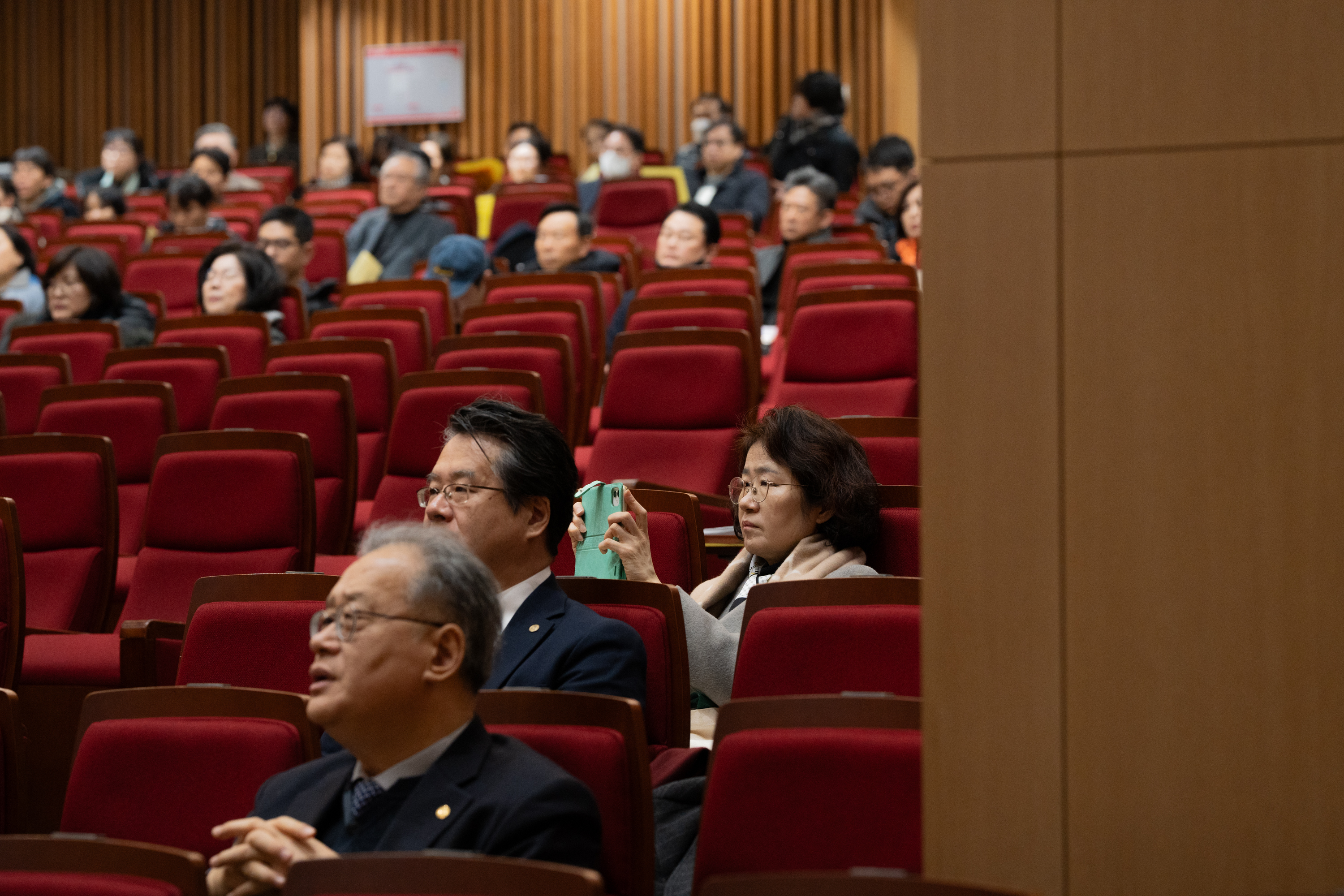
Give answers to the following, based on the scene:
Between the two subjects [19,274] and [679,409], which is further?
[19,274]

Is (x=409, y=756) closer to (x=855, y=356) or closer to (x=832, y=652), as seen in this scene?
(x=832, y=652)

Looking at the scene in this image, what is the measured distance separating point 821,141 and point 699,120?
1.02 metres

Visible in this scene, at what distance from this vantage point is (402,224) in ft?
11.0

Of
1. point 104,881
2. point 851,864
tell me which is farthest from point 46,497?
point 851,864

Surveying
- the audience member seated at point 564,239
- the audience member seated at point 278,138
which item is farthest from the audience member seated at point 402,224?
the audience member seated at point 278,138

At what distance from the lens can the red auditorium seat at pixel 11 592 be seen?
1.43 m

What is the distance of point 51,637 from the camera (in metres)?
1.56

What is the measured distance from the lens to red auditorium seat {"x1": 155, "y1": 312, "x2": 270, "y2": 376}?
2379 millimetres

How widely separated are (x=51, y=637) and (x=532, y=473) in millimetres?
732

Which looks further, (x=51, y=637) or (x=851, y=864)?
(x=51, y=637)

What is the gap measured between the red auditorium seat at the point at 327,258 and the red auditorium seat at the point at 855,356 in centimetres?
167

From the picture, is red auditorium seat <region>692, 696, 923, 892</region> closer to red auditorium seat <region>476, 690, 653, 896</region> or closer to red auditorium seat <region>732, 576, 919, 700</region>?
red auditorium seat <region>476, 690, 653, 896</region>

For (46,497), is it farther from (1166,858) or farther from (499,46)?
(499,46)

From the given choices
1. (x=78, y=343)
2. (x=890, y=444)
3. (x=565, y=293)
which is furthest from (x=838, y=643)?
(x=78, y=343)
